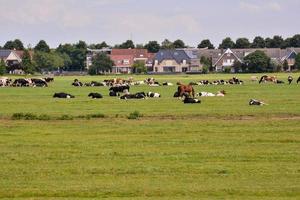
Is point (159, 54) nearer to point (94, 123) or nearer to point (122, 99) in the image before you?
point (122, 99)

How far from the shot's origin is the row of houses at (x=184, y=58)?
559 feet

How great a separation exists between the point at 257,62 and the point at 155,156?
121 meters

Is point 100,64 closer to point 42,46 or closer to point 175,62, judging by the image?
point 175,62

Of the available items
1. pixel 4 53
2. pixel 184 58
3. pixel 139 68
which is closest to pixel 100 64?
pixel 139 68

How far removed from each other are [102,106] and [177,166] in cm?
2073

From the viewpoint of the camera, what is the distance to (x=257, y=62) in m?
139

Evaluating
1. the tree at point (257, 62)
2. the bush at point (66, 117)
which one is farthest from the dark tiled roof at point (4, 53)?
the bush at point (66, 117)

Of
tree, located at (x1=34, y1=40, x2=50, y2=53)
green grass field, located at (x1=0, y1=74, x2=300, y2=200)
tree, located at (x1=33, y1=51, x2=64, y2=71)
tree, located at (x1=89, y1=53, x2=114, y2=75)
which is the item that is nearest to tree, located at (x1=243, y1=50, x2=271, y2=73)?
tree, located at (x1=89, y1=53, x2=114, y2=75)

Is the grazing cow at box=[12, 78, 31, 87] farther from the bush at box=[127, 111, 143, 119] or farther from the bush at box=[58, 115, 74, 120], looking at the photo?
the bush at box=[127, 111, 143, 119]

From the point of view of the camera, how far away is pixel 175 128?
25906 millimetres

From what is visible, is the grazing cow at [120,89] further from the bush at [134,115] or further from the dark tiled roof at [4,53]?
the dark tiled roof at [4,53]

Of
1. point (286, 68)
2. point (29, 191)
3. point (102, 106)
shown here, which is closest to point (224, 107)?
point (102, 106)

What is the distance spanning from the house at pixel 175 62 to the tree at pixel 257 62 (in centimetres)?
3467

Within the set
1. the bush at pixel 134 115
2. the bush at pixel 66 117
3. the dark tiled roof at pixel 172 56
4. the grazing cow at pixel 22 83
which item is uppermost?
the dark tiled roof at pixel 172 56
